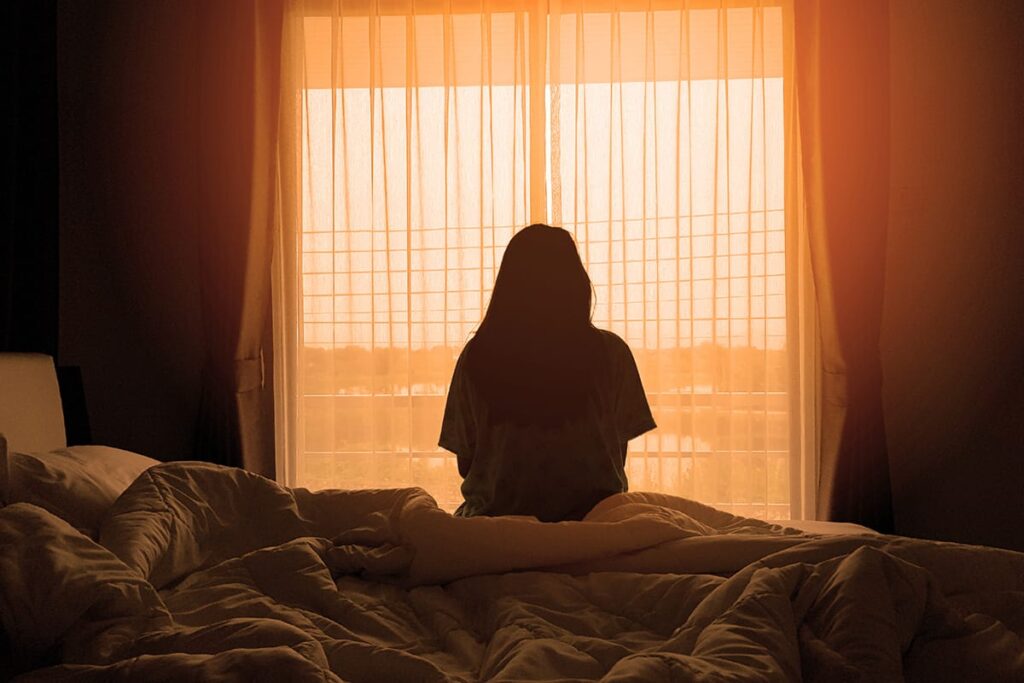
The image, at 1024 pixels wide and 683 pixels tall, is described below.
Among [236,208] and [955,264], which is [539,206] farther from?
[955,264]

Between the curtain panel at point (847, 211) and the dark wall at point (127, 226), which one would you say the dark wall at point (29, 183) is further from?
the curtain panel at point (847, 211)

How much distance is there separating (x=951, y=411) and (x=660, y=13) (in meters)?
1.87

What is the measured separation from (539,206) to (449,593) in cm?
216

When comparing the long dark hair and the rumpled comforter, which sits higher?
the long dark hair

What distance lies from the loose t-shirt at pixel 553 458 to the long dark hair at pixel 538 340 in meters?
0.04

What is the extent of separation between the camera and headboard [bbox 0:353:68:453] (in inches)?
95.8

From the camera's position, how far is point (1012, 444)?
11.6ft

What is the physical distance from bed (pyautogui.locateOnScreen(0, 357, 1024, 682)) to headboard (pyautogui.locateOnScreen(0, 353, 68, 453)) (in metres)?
0.54

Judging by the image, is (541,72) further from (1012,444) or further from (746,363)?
(1012,444)

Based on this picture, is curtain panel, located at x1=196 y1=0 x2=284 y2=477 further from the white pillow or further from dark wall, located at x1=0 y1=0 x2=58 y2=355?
the white pillow

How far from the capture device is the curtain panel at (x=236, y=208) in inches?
139

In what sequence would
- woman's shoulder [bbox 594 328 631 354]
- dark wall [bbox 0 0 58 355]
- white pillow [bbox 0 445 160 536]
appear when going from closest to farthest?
white pillow [bbox 0 445 160 536] < woman's shoulder [bbox 594 328 631 354] < dark wall [bbox 0 0 58 355]

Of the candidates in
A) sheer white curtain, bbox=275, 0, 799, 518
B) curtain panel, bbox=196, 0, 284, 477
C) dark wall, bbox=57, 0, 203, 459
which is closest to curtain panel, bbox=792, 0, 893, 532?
sheer white curtain, bbox=275, 0, 799, 518

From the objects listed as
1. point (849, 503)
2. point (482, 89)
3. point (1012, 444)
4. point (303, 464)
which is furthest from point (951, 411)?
point (303, 464)
